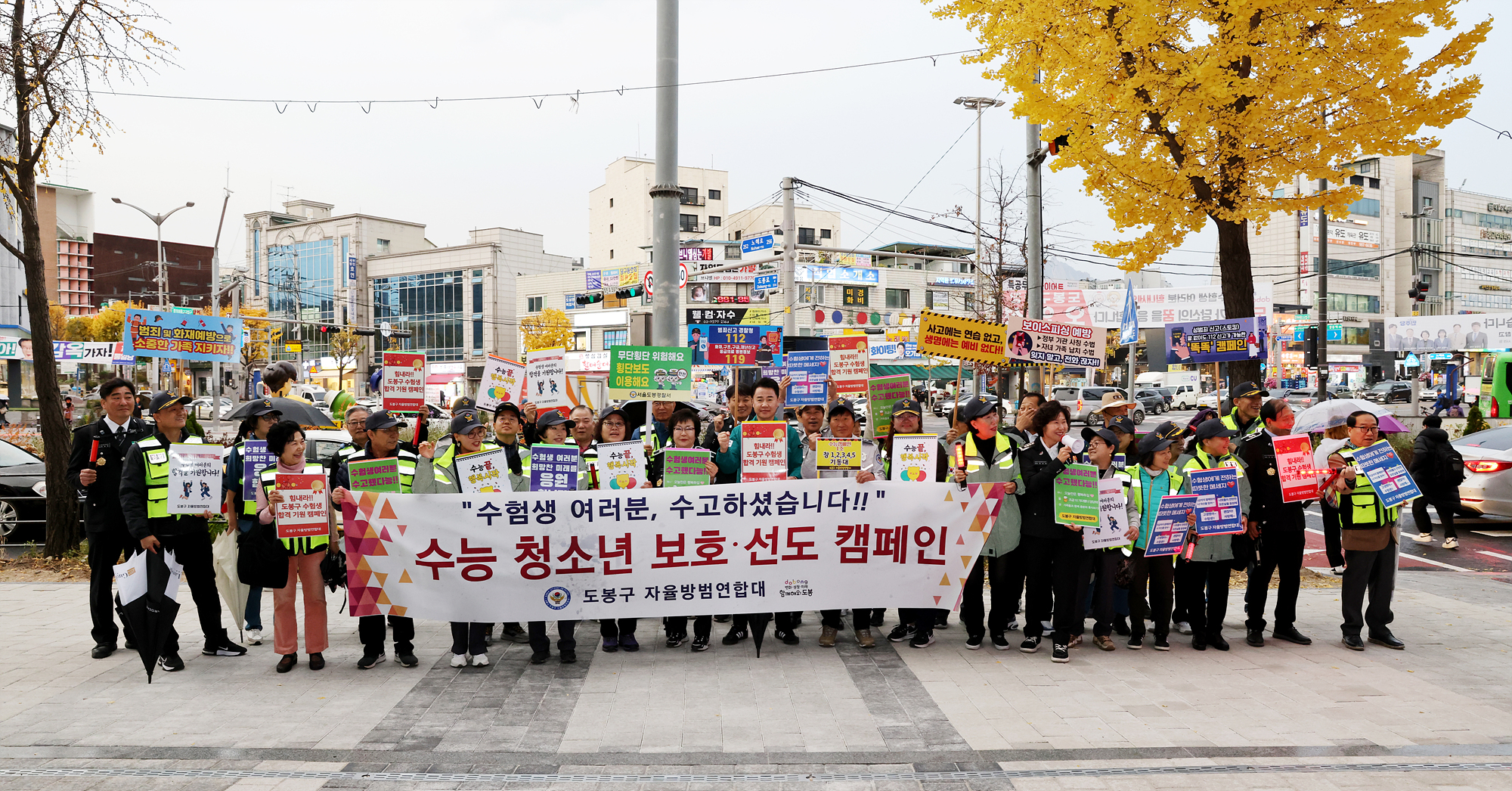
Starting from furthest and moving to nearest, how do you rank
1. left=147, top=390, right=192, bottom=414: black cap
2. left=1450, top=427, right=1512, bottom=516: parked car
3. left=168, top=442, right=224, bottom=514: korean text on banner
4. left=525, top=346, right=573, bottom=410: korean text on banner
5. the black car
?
left=1450, top=427, right=1512, bottom=516: parked car → the black car → left=525, top=346, right=573, bottom=410: korean text on banner → left=147, top=390, right=192, bottom=414: black cap → left=168, top=442, right=224, bottom=514: korean text on banner

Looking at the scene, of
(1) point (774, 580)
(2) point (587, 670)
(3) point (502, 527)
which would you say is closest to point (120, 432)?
(3) point (502, 527)

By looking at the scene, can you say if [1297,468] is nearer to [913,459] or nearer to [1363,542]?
[1363,542]

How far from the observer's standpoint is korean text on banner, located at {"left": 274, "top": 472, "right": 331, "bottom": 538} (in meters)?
Answer: 6.52

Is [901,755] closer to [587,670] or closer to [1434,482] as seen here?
[587,670]

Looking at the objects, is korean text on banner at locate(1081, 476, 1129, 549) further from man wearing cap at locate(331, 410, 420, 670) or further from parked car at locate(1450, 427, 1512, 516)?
parked car at locate(1450, 427, 1512, 516)

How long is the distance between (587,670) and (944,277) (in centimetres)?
6914

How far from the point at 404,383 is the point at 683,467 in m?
3.22

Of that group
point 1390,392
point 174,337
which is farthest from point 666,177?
point 1390,392

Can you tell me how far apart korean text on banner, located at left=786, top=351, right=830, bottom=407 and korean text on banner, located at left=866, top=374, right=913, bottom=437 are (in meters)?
0.46

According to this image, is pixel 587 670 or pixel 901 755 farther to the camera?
pixel 587 670

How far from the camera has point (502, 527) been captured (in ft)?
22.2

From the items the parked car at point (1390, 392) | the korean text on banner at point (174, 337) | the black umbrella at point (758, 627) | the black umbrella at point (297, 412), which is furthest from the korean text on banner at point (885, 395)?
the parked car at point (1390, 392)

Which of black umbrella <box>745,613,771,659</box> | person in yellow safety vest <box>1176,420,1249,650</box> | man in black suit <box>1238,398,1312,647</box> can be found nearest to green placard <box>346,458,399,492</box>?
black umbrella <box>745,613,771,659</box>

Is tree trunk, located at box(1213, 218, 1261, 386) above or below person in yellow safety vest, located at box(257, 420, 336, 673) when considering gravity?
above
